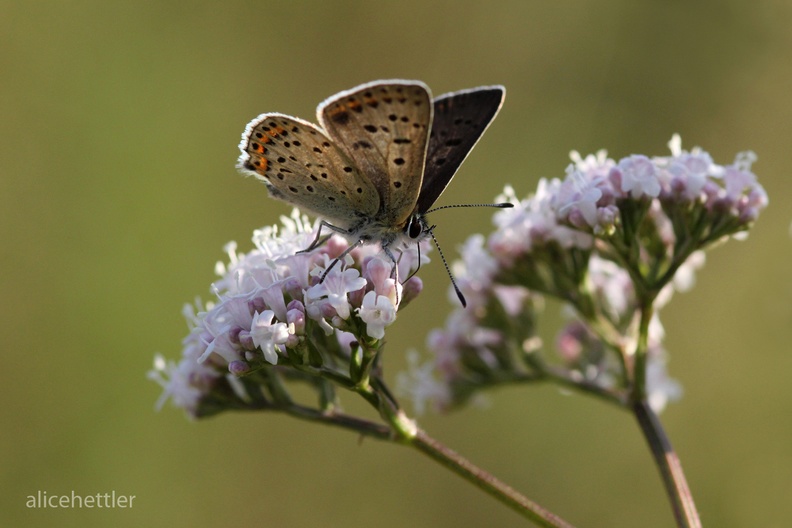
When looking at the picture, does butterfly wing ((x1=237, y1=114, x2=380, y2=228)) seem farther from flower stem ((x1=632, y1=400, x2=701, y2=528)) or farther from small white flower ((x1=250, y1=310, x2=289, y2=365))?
flower stem ((x1=632, y1=400, x2=701, y2=528))

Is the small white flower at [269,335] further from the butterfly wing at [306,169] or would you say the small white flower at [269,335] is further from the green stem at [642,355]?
the green stem at [642,355]

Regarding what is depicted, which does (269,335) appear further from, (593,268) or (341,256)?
(593,268)

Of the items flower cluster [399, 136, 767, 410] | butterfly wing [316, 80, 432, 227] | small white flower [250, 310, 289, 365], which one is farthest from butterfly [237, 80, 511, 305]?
flower cluster [399, 136, 767, 410]

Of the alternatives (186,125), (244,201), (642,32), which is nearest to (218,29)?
(186,125)

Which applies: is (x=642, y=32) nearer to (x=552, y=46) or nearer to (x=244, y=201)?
(x=552, y=46)

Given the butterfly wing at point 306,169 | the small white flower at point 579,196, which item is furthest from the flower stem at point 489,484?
the small white flower at point 579,196

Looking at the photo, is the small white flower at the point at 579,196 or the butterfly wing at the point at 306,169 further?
the small white flower at the point at 579,196

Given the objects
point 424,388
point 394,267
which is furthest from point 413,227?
point 424,388
